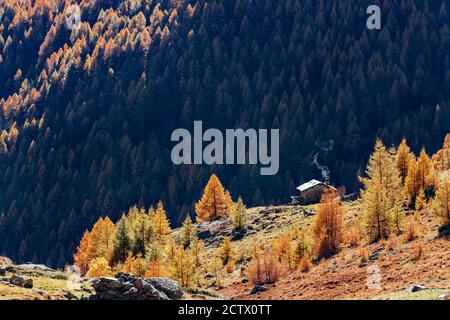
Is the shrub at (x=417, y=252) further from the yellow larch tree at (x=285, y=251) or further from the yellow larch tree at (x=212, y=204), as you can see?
the yellow larch tree at (x=212, y=204)

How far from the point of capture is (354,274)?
3108 inches

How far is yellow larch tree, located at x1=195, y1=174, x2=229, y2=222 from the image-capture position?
154750mm

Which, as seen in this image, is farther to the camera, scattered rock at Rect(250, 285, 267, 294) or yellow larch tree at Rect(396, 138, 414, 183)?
yellow larch tree at Rect(396, 138, 414, 183)

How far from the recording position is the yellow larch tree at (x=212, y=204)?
155 metres

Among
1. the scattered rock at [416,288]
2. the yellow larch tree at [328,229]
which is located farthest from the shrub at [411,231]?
the scattered rock at [416,288]

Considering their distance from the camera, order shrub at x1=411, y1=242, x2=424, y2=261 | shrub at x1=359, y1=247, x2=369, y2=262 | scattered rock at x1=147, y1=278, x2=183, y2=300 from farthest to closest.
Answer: shrub at x1=359, y1=247, x2=369, y2=262 → shrub at x1=411, y1=242, x2=424, y2=261 → scattered rock at x1=147, y1=278, x2=183, y2=300

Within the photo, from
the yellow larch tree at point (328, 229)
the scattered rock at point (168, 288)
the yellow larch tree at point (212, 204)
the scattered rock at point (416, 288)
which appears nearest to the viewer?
the scattered rock at point (416, 288)

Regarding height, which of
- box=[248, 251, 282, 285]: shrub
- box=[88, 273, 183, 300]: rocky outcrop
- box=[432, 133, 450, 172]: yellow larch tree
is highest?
box=[432, 133, 450, 172]: yellow larch tree

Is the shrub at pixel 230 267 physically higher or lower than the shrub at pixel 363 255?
lower

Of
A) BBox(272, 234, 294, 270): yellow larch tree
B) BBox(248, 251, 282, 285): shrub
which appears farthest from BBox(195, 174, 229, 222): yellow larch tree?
BBox(248, 251, 282, 285): shrub

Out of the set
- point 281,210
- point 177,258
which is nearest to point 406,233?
point 177,258

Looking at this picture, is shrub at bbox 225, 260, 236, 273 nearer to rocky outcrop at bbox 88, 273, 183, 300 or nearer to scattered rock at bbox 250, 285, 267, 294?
scattered rock at bbox 250, 285, 267, 294

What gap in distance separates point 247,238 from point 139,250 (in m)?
20.7

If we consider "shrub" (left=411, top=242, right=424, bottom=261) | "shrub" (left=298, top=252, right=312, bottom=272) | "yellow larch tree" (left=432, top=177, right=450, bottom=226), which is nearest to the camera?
"shrub" (left=411, top=242, right=424, bottom=261)
